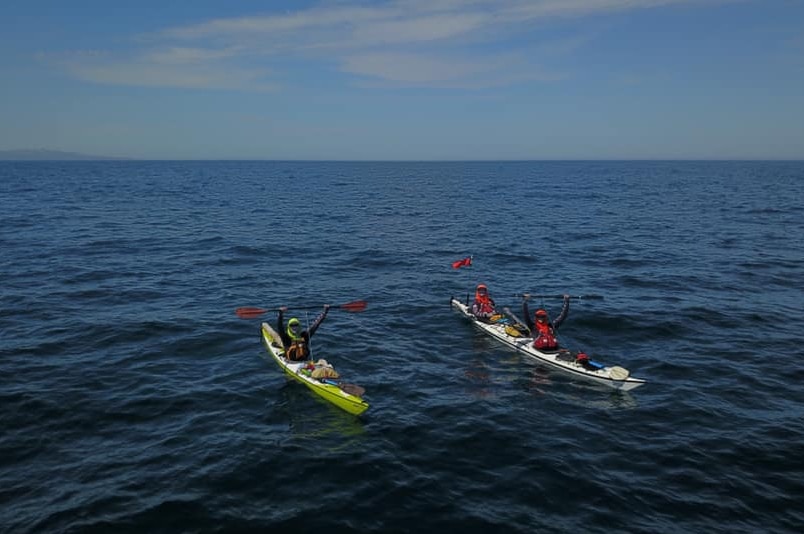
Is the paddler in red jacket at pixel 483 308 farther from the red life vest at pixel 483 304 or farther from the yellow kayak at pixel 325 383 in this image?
the yellow kayak at pixel 325 383

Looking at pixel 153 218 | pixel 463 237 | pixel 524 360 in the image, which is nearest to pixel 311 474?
pixel 524 360

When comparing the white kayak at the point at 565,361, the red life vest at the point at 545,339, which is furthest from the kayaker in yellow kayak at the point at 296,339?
the red life vest at the point at 545,339

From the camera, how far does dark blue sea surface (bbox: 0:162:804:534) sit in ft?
45.6

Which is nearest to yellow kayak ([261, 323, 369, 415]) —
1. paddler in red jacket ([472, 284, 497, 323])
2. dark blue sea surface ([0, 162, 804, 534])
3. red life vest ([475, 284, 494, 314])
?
dark blue sea surface ([0, 162, 804, 534])

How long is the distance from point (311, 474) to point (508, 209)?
70868 mm

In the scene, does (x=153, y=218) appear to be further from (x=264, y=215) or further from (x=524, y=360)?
(x=524, y=360)

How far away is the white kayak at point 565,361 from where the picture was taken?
20.3 meters

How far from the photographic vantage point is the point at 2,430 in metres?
17.1

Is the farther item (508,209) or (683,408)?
(508,209)

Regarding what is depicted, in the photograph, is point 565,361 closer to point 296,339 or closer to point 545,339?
point 545,339

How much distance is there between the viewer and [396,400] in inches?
785

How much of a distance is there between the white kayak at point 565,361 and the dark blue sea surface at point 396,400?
16.8 inches

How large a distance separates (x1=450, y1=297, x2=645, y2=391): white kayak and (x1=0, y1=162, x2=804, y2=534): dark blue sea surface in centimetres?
43

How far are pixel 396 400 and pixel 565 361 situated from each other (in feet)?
24.6
